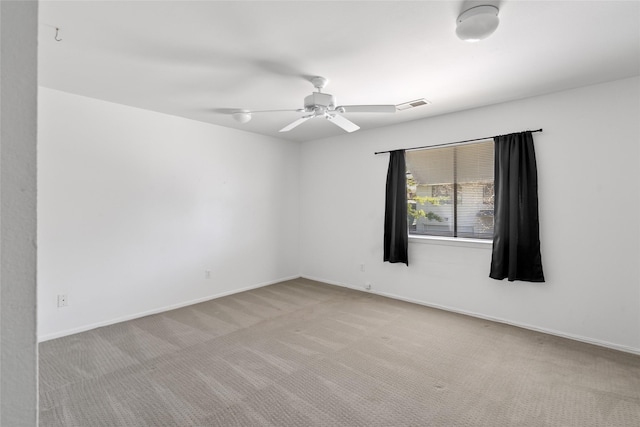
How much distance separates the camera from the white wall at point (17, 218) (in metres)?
0.48

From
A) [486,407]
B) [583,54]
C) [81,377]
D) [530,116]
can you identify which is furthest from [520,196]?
[81,377]

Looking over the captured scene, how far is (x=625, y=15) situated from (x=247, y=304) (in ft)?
14.6

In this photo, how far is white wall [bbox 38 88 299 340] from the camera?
3.21m

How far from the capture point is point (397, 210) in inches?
175

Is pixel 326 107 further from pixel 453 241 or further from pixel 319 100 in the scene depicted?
pixel 453 241

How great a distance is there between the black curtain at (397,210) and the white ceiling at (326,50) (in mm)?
1106

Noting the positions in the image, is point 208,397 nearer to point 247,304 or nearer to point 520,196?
point 247,304

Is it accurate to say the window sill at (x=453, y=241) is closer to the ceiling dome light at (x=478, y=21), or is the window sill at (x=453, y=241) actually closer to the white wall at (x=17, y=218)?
the ceiling dome light at (x=478, y=21)

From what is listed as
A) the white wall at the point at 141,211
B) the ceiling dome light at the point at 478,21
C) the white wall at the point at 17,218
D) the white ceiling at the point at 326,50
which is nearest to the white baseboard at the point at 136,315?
the white wall at the point at 141,211

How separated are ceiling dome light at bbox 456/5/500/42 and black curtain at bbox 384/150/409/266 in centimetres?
252

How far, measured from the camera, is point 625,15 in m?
1.97

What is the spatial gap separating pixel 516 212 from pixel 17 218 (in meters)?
3.96

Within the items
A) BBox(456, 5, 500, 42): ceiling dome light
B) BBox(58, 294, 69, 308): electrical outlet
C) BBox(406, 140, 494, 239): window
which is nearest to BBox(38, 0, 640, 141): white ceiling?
BBox(456, 5, 500, 42): ceiling dome light

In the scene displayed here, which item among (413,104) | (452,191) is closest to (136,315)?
(413,104)
